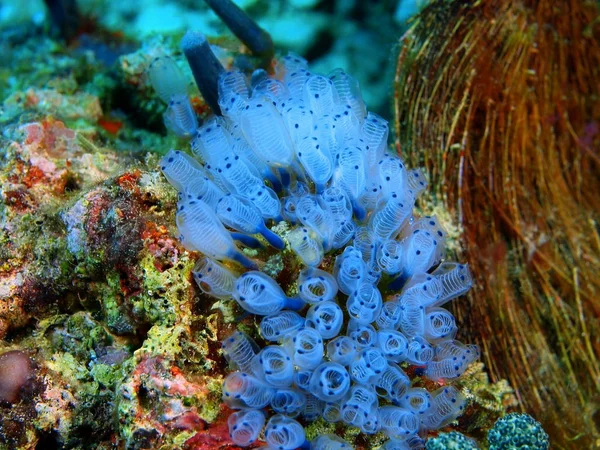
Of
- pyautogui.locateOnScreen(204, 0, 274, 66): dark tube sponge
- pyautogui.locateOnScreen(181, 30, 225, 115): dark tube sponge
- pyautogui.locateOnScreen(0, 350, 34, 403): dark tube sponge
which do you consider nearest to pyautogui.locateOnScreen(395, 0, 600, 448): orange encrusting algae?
pyautogui.locateOnScreen(204, 0, 274, 66): dark tube sponge

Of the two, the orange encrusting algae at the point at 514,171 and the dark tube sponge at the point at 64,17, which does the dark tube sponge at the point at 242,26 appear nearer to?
the orange encrusting algae at the point at 514,171

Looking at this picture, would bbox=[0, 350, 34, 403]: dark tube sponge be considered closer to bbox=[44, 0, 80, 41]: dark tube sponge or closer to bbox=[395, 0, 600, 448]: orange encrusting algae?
bbox=[395, 0, 600, 448]: orange encrusting algae

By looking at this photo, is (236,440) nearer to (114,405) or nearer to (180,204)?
(114,405)

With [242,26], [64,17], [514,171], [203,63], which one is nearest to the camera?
[203,63]

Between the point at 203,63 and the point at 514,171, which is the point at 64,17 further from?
the point at 514,171

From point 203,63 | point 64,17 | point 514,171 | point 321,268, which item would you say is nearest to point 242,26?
point 203,63

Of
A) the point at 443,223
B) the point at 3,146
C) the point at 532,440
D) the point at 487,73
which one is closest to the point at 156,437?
the point at 532,440
